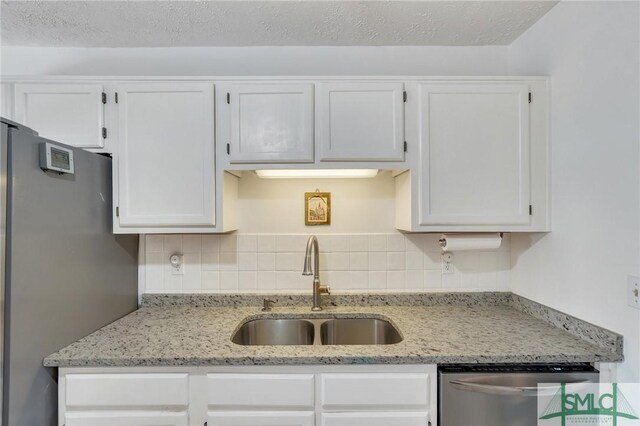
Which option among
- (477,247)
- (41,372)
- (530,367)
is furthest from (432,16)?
(41,372)

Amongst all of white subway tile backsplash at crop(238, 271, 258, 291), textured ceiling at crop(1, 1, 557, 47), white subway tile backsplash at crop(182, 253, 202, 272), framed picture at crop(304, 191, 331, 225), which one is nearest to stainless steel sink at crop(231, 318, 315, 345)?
white subway tile backsplash at crop(238, 271, 258, 291)

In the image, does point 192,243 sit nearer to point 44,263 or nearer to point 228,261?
point 228,261

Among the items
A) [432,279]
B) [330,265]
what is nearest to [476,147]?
[432,279]

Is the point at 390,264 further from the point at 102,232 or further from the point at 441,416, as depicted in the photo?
the point at 102,232

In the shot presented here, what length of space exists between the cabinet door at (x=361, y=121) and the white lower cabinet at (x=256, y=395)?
94cm

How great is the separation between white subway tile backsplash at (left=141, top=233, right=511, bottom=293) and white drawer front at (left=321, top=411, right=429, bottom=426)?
2.37ft

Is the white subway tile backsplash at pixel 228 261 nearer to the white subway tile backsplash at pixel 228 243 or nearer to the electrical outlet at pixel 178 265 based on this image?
the white subway tile backsplash at pixel 228 243

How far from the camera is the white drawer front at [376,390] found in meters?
1.27

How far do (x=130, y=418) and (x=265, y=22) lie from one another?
1855mm

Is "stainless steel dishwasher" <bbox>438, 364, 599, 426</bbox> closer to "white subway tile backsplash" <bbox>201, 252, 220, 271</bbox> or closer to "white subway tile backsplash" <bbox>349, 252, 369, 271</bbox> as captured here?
"white subway tile backsplash" <bbox>349, 252, 369, 271</bbox>

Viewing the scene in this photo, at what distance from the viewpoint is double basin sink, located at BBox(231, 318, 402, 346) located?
1.77 m

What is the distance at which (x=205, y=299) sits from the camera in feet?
6.20

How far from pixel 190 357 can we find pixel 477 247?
1437 mm

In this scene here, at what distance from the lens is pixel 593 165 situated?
132cm
